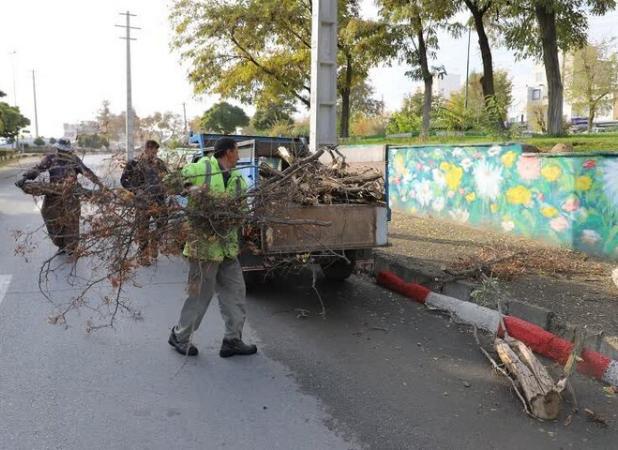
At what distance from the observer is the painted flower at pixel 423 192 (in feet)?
37.9

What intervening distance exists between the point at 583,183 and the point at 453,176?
10.3ft

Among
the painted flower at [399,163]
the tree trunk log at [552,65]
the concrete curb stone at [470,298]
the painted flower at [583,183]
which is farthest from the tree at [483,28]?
the concrete curb stone at [470,298]

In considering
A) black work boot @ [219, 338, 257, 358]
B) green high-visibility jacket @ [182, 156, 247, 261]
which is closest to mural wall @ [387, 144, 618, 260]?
black work boot @ [219, 338, 257, 358]

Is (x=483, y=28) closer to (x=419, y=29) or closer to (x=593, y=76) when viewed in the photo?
(x=419, y=29)

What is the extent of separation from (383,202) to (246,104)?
20329 millimetres

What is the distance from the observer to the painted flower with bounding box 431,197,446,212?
11.1 m

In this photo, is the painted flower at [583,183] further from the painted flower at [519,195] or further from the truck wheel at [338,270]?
the truck wheel at [338,270]

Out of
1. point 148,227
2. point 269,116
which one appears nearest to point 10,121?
point 269,116

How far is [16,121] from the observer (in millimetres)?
47469

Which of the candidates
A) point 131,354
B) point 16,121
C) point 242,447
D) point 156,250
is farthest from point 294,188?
point 16,121

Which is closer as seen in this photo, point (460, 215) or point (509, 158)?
point (509, 158)

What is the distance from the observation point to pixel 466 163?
33.9 feet

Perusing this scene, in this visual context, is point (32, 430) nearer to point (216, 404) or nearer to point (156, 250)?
point (216, 404)

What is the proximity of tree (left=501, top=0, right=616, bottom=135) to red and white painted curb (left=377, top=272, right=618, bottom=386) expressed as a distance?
9.05m
